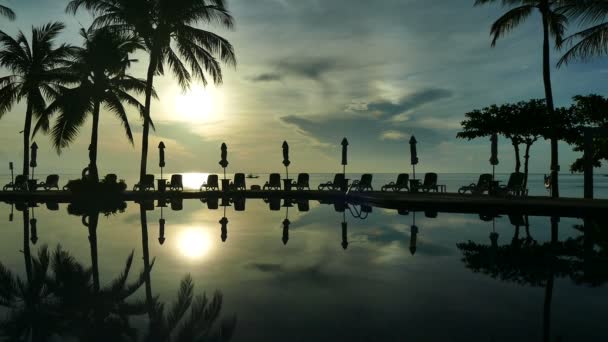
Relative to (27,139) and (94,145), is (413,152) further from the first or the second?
(27,139)

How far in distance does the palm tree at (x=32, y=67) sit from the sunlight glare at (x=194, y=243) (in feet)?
55.1

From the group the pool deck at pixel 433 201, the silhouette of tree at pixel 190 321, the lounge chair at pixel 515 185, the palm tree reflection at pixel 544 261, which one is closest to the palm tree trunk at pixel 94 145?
the pool deck at pixel 433 201

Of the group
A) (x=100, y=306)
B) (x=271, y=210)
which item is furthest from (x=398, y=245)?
(x=271, y=210)

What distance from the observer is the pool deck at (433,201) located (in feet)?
41.8

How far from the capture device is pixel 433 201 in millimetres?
14484

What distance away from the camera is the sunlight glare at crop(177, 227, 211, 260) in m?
7.30

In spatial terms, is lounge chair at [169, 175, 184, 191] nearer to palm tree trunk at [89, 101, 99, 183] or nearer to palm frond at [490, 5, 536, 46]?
palm tree trunk at [89, 101, 99, 183]

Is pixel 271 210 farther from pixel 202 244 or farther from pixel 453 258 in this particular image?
pixel 453 258

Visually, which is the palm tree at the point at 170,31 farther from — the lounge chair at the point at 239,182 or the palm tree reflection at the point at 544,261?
the palm tree reflection at the point at 544,261

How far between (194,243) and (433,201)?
29.7 feet

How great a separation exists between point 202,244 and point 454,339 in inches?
230

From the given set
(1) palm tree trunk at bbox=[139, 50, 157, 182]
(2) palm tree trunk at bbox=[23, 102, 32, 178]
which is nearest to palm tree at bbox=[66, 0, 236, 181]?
(1) palm tree trunk at bbox=[139, 50, 157, 182]

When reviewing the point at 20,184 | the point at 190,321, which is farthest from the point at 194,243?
the point at 20,184

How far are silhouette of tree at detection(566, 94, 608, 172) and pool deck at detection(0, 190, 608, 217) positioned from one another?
21.9ft
